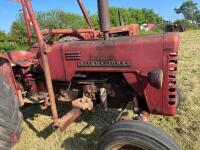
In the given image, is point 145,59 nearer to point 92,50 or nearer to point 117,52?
point 117,52

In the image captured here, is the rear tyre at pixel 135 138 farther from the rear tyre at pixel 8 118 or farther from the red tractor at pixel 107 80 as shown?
the rear tyre at pixel 8 118

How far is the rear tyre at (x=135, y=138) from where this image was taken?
2.63 metres

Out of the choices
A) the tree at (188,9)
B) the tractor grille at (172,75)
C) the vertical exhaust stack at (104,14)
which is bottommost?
the tree at (188,9)

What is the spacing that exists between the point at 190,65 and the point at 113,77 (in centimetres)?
463

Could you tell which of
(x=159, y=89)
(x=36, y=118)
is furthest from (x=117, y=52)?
(x=36, y=118)

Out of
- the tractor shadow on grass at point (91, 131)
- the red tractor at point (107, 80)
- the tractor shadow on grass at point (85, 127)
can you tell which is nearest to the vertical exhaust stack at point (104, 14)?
the red tractor at point (107, 80)

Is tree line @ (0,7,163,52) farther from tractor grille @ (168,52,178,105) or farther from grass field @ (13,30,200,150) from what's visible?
tractor grille @ (168,52,178,105)

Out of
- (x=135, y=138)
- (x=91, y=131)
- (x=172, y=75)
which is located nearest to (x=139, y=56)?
(x=172, y=75)

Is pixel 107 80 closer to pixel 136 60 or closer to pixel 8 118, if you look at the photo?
pixel 136 60

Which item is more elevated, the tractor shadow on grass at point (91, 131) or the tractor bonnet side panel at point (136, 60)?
the tractor bonnet side panel at point (136, 60)

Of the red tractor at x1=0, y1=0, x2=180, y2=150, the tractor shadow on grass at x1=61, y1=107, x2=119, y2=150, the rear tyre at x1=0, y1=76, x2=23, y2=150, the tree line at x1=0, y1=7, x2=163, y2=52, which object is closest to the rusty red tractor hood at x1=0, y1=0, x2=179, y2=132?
the red tractor at x1=0, y1=0, x2=180, y2=150

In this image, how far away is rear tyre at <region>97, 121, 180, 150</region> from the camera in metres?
2.63

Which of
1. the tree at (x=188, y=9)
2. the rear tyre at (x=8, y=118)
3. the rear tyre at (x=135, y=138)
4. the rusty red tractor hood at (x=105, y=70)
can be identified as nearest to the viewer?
the rear tyre at (x=135, y=138)

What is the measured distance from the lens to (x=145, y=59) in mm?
2941
